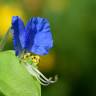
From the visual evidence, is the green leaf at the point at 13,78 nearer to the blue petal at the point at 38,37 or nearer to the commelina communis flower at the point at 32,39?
the commelina communis flower at the point at 32,39

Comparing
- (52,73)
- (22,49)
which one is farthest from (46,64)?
(22,49)

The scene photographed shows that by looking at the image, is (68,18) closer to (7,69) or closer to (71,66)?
(71,66)

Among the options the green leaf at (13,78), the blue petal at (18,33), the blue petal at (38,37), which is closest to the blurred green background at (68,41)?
the blue petal at (38,37)

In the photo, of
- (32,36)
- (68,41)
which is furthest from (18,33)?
(68,41)

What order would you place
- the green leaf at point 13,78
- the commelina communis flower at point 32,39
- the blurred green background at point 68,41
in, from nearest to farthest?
the green leaf at point 13,78
the commelina communis flower at point 32,39
the blurred green background at point 68,41

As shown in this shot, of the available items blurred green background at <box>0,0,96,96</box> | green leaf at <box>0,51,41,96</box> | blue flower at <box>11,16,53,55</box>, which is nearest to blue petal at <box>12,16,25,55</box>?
blue flower at <box>11,16,53,55</box>

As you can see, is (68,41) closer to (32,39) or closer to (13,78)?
(32,39)
